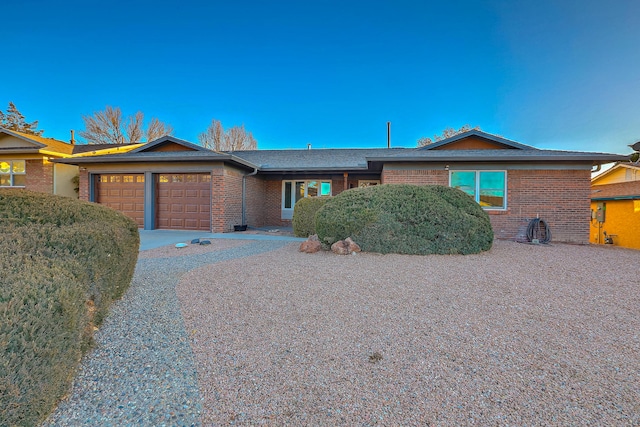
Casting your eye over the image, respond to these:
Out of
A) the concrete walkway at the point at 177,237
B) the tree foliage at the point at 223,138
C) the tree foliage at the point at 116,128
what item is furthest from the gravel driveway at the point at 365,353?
the tree foliage at the point at 223,138

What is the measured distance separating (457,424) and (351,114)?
19.2 m

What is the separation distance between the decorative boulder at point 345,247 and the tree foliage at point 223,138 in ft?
84.9

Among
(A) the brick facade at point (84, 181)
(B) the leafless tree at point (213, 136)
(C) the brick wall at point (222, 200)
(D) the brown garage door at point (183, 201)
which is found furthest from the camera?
(B) the leafless tree at point (213, 136)

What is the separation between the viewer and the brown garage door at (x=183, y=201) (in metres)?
11.5

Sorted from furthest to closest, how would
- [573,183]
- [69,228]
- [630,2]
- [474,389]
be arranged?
[573,183] < [630,2] < [69,228] < [474,389]

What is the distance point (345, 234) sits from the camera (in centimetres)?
717

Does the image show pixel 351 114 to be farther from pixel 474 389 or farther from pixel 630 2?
pixel 474 389

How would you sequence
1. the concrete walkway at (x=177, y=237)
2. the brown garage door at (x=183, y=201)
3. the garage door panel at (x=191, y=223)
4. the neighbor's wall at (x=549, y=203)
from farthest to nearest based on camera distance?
the garage door panel at (x=191, y=223), the brown garage door at (x=183, y=201), the neighbor's wall at (x=549, y=203), the concrete walkway at (x=177, y=237)

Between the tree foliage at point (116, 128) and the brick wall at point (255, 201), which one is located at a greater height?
the tree foliage at point (116, 128)

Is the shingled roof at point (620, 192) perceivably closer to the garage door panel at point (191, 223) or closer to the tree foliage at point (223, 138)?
the garage door panel at point (191, 223)

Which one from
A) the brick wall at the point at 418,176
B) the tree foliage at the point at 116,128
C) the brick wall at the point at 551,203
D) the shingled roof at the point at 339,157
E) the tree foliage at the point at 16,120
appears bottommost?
the brick wall at the point at 551,203

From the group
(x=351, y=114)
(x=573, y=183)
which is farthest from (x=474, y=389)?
(x=351, y=114)

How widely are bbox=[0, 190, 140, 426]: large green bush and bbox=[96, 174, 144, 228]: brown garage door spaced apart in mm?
8916

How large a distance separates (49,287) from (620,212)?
21238 mm
